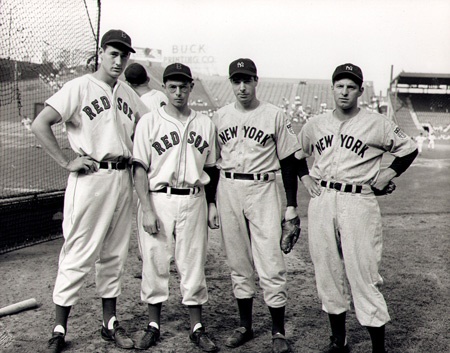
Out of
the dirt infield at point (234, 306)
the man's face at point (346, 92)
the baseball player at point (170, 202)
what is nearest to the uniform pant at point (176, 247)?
the baseball player at point (170, 202)

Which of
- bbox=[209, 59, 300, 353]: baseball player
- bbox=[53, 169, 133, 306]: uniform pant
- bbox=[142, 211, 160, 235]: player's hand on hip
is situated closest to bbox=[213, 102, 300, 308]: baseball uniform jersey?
bbox=[209, 59, 300, 353]: baseball player

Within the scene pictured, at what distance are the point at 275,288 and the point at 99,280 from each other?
110 centimetres

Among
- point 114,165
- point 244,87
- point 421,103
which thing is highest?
point 421,103

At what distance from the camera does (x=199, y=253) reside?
318 centimetres

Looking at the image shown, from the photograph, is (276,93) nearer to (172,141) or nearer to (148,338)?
(172,141)

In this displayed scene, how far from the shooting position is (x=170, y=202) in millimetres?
3145

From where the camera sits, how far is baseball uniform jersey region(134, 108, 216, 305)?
314 cm

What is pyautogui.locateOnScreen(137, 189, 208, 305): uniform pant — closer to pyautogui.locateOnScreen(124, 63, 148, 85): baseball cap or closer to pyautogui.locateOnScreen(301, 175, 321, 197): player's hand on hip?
pyautogui.locateOnScreen(301, 175, 321, 197): player's hand on hip

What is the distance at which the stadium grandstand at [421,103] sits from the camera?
36119 mm

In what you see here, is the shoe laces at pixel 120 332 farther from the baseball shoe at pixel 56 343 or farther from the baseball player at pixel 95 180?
the baseball shoe at pixel 56 343

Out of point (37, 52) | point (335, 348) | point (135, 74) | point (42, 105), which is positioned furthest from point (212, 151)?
point (42, 105)

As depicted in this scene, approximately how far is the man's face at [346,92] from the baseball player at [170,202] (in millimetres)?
877

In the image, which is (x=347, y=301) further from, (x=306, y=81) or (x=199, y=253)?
(x=306, y=81)

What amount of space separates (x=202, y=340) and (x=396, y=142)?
165 cm
